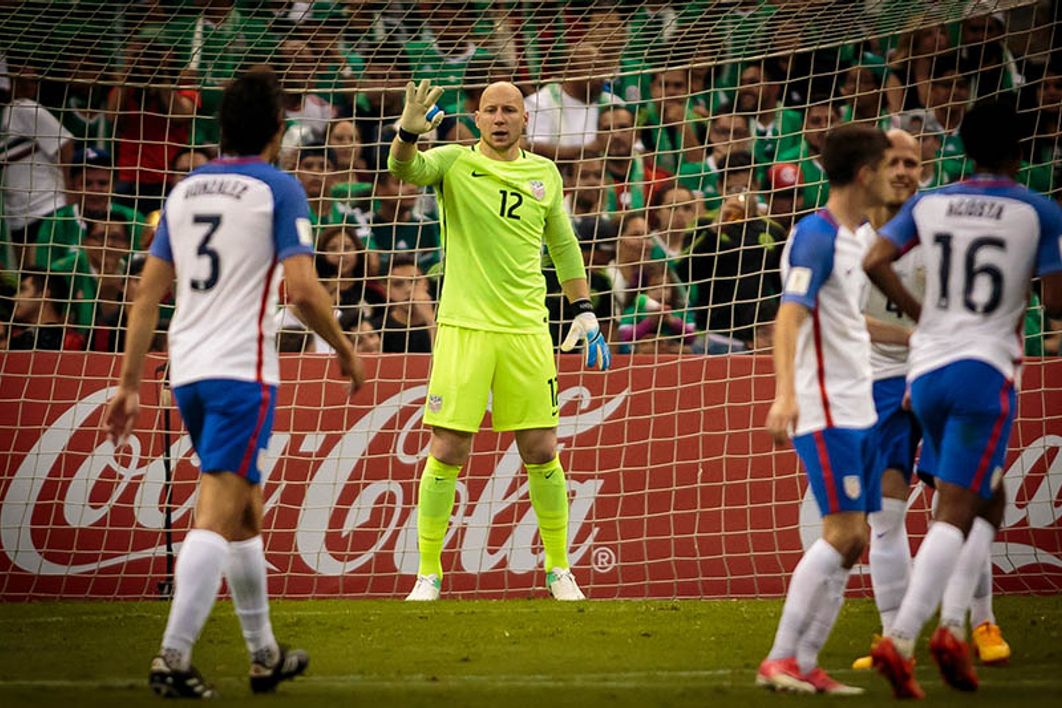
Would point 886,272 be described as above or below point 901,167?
below

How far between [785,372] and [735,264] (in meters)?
5.70

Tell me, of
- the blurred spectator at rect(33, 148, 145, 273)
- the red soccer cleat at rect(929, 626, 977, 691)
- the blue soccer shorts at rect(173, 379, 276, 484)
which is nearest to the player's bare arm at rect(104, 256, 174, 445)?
the blue soccer shorts at rect(173, 379, 276, 484)

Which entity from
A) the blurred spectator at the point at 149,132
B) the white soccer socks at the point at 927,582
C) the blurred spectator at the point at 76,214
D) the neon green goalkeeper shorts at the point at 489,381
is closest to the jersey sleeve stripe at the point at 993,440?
the white soccer socks at the point at 927,582

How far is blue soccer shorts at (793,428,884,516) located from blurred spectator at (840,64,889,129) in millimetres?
5967

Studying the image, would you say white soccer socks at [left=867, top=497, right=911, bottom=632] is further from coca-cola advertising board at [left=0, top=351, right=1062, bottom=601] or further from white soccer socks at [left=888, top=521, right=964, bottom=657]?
coca-cola advertising board at [left=0, top=351, right=1062, bottom=601]

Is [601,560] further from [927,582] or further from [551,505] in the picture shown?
[927,582]

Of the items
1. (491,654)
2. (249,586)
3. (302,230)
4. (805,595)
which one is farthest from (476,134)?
(805,595)

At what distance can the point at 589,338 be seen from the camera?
863 cm

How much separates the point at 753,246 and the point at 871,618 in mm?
2960

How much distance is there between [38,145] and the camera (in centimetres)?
1077

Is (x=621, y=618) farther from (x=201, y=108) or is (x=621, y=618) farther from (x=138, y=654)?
(x=201, y=108)

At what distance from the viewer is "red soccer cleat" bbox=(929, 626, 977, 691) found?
513 cm

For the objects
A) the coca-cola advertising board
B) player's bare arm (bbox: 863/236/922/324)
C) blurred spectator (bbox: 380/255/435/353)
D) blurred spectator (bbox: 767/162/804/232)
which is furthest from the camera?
blurred spectator (bbox: 767/162/804/232)

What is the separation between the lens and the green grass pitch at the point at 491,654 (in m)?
5.24
